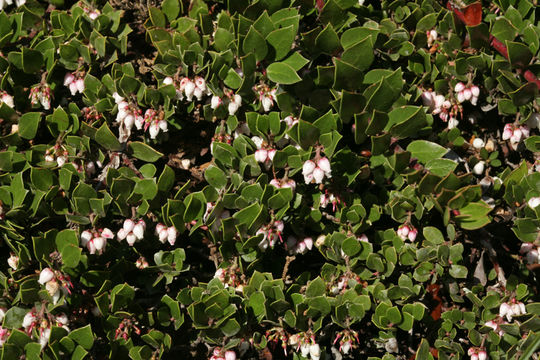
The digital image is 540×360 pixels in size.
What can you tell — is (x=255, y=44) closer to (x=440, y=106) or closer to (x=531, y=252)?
(x=440, y=106)

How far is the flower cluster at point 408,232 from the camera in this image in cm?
220

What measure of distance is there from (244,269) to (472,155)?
1119 millimetres

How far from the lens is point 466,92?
2355 mm

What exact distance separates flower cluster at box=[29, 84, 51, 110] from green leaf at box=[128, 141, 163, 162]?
0.38 metres

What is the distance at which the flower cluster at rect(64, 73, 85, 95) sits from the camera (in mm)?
2291

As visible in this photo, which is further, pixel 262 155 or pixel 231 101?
pixel 231 101

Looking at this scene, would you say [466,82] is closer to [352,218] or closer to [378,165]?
[378,165]

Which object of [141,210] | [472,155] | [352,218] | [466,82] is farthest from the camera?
[472,155]

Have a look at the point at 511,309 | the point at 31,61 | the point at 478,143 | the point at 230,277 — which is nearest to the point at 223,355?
the point at 230,277

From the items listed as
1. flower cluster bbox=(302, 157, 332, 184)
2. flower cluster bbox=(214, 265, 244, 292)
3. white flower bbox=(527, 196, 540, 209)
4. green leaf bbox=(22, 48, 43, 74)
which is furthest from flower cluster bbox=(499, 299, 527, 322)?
green leaf bbox=(22, 48, 43, 74)

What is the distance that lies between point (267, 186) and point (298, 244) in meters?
0.37

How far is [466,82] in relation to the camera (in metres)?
2.38

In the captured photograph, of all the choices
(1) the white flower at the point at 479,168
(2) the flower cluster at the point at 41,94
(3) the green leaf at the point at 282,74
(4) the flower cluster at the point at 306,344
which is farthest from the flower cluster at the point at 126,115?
(1) the white flower at the point at 479,168

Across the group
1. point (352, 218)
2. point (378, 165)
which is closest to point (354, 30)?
point (378, 165)
